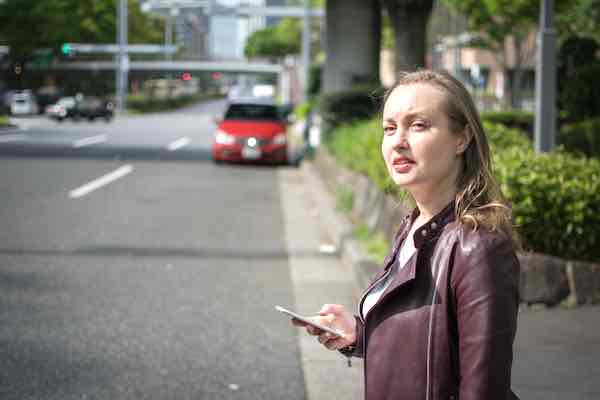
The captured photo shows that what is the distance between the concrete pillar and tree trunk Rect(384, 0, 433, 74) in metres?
1.75

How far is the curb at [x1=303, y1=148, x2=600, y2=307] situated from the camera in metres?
6.80

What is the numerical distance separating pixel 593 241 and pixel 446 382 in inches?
200

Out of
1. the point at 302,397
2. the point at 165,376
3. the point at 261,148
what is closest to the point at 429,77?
the point at 302,397

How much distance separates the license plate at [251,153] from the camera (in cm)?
2189

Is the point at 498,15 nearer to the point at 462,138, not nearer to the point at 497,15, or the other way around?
the point at 497,15

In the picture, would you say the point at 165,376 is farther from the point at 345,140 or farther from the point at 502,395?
the point at 345,140

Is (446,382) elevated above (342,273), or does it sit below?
above

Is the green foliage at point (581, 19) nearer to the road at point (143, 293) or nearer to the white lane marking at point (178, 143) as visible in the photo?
the white lane marking at point (178, 143)

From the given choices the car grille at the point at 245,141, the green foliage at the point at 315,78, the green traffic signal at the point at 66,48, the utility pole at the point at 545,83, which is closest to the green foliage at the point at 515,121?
the car grille at the point at 245,141

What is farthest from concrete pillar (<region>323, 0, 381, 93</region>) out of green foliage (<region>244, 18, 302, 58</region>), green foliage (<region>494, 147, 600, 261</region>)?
green foliage (<region>244, 18, 302, 58</region>)

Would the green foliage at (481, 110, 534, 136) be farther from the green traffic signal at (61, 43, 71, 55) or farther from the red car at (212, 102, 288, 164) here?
the green traffic signal at (61, 43, 71, 55)

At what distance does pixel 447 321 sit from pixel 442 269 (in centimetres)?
12

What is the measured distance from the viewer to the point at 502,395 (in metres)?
2.15

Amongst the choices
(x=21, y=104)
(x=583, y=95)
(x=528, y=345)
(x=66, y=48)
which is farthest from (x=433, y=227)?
(x=66, y=48)
